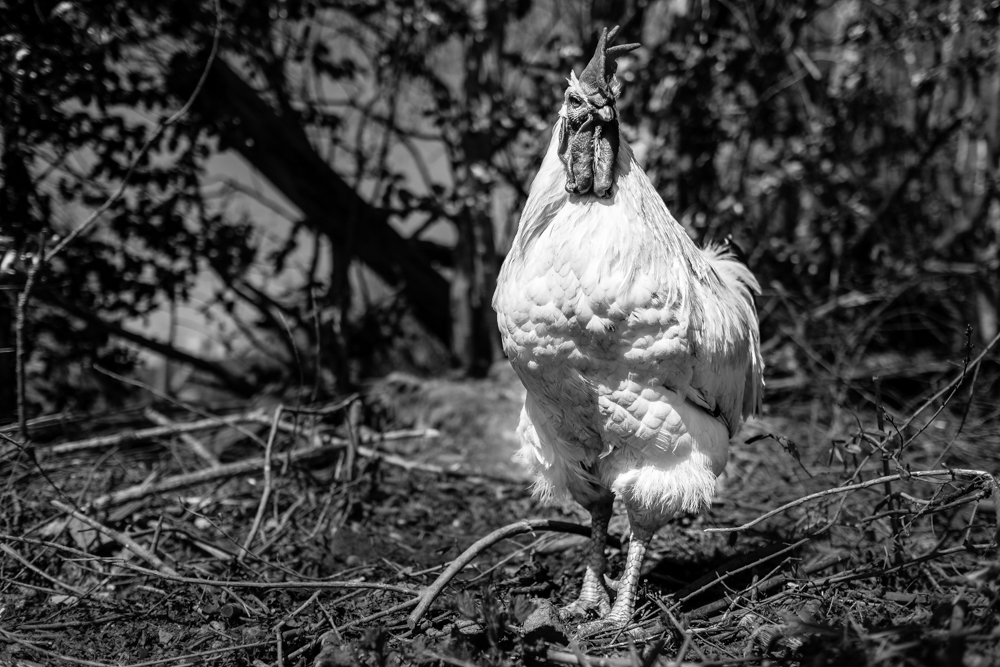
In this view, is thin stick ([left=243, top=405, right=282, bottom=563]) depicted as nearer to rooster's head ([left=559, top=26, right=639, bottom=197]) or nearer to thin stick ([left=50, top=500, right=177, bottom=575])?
thin stick ([left=50, top=500, right=177, bottom=575])

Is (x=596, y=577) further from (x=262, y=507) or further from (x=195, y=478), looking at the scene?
(x=195, y=478)

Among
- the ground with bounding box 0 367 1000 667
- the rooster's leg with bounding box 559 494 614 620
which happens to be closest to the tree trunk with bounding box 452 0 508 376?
the ground with bounding box 0 367 1000 667

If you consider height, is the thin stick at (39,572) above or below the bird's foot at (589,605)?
above

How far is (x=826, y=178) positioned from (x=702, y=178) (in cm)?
114

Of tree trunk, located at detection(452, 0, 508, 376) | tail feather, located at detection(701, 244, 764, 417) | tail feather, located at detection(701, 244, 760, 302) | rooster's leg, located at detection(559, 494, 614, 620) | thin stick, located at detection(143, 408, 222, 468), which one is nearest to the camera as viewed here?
rooster's leg, located at detection(559, 494, 614, 620)

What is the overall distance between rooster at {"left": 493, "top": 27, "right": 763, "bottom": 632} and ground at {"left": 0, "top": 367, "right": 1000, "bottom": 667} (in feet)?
1.39

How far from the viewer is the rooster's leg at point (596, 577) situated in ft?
9.82

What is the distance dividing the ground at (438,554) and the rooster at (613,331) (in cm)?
42

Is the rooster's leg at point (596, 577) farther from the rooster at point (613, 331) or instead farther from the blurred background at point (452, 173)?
the blurred background at point (452, 173)

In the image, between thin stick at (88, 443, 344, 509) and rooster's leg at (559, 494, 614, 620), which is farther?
thin stick at (88, 443, 344, 509)

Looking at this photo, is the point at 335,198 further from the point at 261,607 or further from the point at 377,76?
the point at 261,607

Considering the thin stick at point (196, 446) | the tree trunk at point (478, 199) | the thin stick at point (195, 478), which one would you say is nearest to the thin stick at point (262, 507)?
the thin stick at point (195, 478)

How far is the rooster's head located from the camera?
8.70ft

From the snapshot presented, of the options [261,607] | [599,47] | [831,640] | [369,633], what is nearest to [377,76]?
[599,47]
